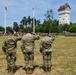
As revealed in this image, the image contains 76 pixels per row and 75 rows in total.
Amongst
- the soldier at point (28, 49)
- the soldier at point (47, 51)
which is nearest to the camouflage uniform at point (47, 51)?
the soldier at point (47, 51)

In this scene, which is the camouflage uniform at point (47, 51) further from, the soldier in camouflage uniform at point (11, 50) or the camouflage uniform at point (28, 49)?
the soldier in camouflage uniform at point (11, 50)

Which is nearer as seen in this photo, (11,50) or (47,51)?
(11,50)

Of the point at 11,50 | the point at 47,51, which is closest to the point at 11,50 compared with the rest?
the point at 11,50

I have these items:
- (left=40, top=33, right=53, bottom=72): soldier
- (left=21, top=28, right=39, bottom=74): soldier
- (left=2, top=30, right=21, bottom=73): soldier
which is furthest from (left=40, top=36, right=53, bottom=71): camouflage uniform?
(left=2, top=30, right=21, bottom=73): soldier

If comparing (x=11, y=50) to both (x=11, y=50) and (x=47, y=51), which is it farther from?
(x=47, y=51)

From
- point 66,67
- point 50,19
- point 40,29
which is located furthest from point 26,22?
point 66,67

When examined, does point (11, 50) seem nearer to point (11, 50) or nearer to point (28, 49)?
point (11, 50)

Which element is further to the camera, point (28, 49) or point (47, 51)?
point (47, 51)

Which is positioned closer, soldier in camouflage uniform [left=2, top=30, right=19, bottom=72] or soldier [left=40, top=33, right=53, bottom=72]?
soldier in camouflage uniform [left=2, top=30, right=19, bottom=72]

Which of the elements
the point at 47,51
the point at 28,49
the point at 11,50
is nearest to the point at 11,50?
the point at 11,50

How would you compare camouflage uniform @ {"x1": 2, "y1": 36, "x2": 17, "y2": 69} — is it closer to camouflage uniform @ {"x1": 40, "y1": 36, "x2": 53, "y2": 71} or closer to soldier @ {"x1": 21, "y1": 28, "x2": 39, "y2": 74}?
soldier @ {"x1": 21, "y1": 28, "x2": 39, "y2": 74}

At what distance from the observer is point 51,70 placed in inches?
559

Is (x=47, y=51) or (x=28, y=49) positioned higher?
(x=28, y=49)

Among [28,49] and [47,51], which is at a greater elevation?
[28,49]
